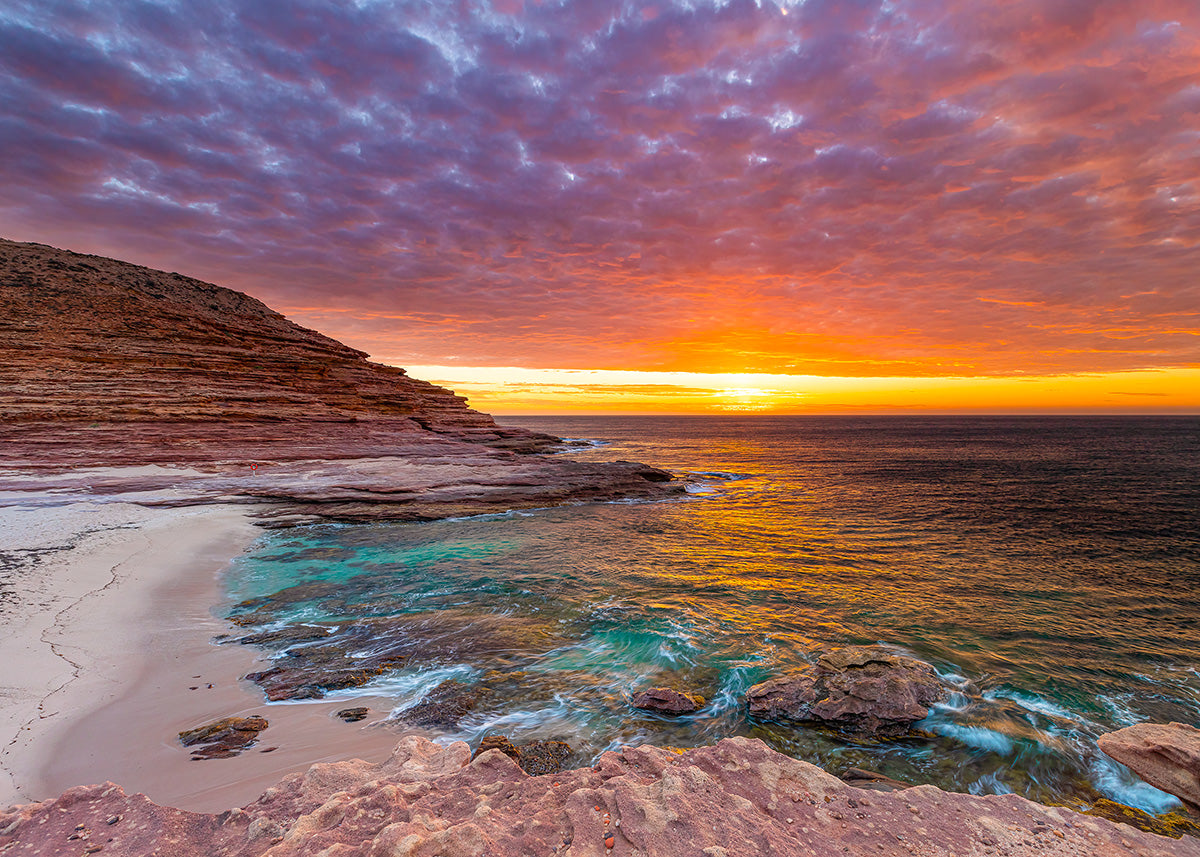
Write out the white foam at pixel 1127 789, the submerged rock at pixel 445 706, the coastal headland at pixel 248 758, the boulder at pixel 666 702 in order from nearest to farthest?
1. the coastal headland at pixel 248 758
2. the white foam at pixel 1127 789
3. the submerged rock at pixel 445 706
4. the boulder at pixel 666 702

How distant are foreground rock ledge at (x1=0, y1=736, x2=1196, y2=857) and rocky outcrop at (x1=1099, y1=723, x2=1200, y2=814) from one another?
195cm

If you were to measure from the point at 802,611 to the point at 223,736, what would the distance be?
14563mm

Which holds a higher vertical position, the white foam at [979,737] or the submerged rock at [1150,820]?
the submerged rock at [1150,820]

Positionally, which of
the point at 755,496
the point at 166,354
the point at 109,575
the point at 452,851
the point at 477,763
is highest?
the point at 166,354

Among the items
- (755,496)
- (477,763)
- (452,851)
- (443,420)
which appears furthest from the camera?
(443,420)

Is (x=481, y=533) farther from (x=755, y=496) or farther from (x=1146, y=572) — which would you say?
(x=1146, y=572)

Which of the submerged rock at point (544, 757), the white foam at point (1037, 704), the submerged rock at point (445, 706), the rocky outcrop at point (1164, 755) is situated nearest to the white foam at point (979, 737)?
the rocky outcrop at point (1164, 755)

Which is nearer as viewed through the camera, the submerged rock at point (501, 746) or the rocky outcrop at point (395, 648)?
the submerged rock at point (501, 746)

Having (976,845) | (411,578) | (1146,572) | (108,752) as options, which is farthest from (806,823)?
(1146,572)

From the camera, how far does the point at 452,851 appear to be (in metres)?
4.45

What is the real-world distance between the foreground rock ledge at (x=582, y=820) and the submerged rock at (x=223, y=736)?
198cm

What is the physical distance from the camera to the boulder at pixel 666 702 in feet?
31.2

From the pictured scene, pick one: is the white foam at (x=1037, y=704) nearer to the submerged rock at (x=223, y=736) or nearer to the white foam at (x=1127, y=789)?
the white foam at (x=1127, y=789)

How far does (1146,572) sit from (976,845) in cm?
2249
